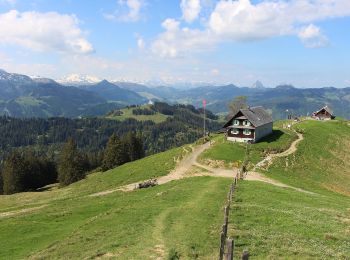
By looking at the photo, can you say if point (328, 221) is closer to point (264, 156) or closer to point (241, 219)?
point (241, 219)

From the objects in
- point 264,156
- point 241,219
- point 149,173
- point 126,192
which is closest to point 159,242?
point 241,219

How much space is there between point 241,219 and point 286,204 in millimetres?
11540

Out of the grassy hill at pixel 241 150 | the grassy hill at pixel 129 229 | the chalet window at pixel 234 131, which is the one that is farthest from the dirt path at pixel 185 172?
the chalet window at pixel 234 131

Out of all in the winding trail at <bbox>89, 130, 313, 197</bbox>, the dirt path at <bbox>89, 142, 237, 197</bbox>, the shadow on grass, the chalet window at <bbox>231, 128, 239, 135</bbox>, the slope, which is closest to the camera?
the slope

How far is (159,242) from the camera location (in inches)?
1079

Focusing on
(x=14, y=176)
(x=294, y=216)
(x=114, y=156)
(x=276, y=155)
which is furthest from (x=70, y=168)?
(x=294, y=216)

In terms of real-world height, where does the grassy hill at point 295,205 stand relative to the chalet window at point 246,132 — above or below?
below

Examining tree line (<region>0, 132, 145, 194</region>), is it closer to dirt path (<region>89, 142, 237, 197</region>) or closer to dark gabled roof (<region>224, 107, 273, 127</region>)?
dirt path (<region>89, 142, 237, 197</region>)

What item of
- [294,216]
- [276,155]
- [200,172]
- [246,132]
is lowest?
[200,172]

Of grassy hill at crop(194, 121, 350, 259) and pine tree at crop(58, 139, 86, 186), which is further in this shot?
pine tree at crop(58, 139, 86, 186)

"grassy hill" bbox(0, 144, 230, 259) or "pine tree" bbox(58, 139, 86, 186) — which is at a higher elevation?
"grassy hill" bbox(0, 144, 230, 259)

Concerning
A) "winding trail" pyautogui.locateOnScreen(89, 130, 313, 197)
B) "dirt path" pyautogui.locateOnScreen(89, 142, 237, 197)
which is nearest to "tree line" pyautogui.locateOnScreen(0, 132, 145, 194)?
"winding trail" pyautogui.locateOnScreen(89, 130, 313, 197)

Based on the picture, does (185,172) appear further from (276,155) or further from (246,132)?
(246,132)

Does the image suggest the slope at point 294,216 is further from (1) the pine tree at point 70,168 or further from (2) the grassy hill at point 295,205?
(1) the pine tree at point 70,168
